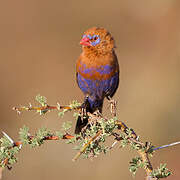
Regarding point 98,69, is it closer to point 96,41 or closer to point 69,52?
point 96,41

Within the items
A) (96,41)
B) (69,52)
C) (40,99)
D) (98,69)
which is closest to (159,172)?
(40,99)

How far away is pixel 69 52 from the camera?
851 centimetres

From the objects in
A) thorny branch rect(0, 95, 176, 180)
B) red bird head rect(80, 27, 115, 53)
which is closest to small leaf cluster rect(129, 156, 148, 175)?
thorny branch rect(0, 95, 176, 180)

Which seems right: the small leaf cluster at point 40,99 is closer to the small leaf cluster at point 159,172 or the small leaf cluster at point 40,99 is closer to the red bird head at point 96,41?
the small leaf cluster at point 159,172

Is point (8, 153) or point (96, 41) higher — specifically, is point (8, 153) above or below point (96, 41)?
below

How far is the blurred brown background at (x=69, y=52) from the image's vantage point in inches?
297

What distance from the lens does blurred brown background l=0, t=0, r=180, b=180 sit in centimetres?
754

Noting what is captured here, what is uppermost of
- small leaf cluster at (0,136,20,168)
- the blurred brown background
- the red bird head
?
the blurred brown background

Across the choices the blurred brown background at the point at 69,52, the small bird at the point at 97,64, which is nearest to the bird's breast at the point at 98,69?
the small bird at the point at 97,64

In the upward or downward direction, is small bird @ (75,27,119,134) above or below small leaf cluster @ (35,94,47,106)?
above

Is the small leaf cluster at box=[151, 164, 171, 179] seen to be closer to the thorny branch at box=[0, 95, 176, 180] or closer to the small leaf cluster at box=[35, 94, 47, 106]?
the thorny branch at box=[0, 95, 176, 180]

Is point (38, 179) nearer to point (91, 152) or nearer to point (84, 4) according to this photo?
point (84, 4)

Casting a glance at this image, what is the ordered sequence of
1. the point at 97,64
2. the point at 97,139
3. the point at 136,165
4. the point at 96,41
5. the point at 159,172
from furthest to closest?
the point at 96,41
the point at 97,64
the point at 97,139
the point at 136,165
the point at 159,172

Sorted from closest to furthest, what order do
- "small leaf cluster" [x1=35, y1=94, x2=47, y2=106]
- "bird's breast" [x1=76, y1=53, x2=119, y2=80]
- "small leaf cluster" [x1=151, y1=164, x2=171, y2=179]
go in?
"small leaf cluster" [x1=151, y1=164, x2=171, y2=179] → "small leaf cluster" [x1=35, y1=94, x2=47, y2=106] → "bird's breast" [x1=76, y1=53, x2=119, y2=80]
